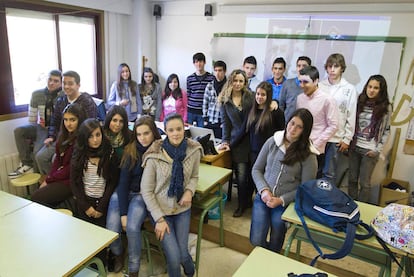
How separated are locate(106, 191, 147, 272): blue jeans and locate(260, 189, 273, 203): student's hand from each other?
84 cm

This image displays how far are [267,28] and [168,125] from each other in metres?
2.50

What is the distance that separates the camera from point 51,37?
3.75 metres

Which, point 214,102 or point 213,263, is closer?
point 213,263

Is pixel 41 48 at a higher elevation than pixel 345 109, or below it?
higher

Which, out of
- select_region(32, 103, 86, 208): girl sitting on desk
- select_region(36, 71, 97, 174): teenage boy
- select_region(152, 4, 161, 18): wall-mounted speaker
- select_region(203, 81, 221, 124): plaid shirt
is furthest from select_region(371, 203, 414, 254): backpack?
select_region(152, 4, 161, 18): wall-mounted speaker

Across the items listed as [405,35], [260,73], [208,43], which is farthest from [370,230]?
[208,43]

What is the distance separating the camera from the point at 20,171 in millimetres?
3145

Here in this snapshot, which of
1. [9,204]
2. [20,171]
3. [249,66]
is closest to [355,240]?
[9,204]

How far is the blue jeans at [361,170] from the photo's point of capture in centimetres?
314

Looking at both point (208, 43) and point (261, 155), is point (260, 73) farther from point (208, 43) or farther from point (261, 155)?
point (261, 155)

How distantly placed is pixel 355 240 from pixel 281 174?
0.66 metres

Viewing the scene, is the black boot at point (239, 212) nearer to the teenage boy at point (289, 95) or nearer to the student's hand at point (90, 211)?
the teenage boy at point (289, 95)

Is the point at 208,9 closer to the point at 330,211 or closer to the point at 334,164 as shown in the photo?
the point at 334,164

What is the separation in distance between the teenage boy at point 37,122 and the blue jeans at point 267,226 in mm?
2394
